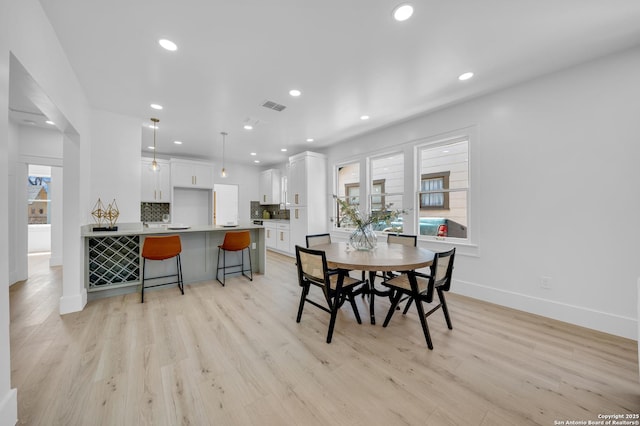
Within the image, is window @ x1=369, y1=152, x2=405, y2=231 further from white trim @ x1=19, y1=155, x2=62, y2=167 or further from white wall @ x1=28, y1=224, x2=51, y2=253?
white wall @ x1=28, y1=224, x2=51, y2=253

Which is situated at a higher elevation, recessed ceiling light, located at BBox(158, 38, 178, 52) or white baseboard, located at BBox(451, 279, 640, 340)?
recessed ceiling light, located at BBox(158, 38, 178, 52)

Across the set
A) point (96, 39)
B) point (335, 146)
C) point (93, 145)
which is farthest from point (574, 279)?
point (93, 145)

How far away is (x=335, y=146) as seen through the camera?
5438mm

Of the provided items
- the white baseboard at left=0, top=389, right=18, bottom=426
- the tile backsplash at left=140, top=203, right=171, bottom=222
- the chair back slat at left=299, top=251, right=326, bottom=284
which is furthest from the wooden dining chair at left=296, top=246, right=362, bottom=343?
the tile backsplash at left=140, top=203, right=171, bottom=222

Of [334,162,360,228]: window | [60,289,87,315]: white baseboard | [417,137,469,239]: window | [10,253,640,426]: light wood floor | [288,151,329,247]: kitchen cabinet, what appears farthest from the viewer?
[288,151,329,247]: kitchen cabinet

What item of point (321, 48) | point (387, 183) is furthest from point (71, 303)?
point (387, 183)

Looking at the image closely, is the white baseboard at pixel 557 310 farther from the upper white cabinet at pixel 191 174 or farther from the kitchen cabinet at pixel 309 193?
the upper white cabinet at pixel 191 174

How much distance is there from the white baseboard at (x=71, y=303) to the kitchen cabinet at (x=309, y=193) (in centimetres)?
359

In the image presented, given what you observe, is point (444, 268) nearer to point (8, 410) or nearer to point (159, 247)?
point (8, 410)

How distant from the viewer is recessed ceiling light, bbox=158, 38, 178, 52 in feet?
6.93

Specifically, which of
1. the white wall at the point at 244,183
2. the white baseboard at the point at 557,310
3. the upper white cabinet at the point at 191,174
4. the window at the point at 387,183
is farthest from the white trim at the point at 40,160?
the white baseboard at the point at 557,310

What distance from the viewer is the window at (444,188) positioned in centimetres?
346

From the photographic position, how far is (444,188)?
11.9ft

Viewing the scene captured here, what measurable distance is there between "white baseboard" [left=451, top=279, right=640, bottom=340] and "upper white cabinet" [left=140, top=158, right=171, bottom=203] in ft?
21.2
